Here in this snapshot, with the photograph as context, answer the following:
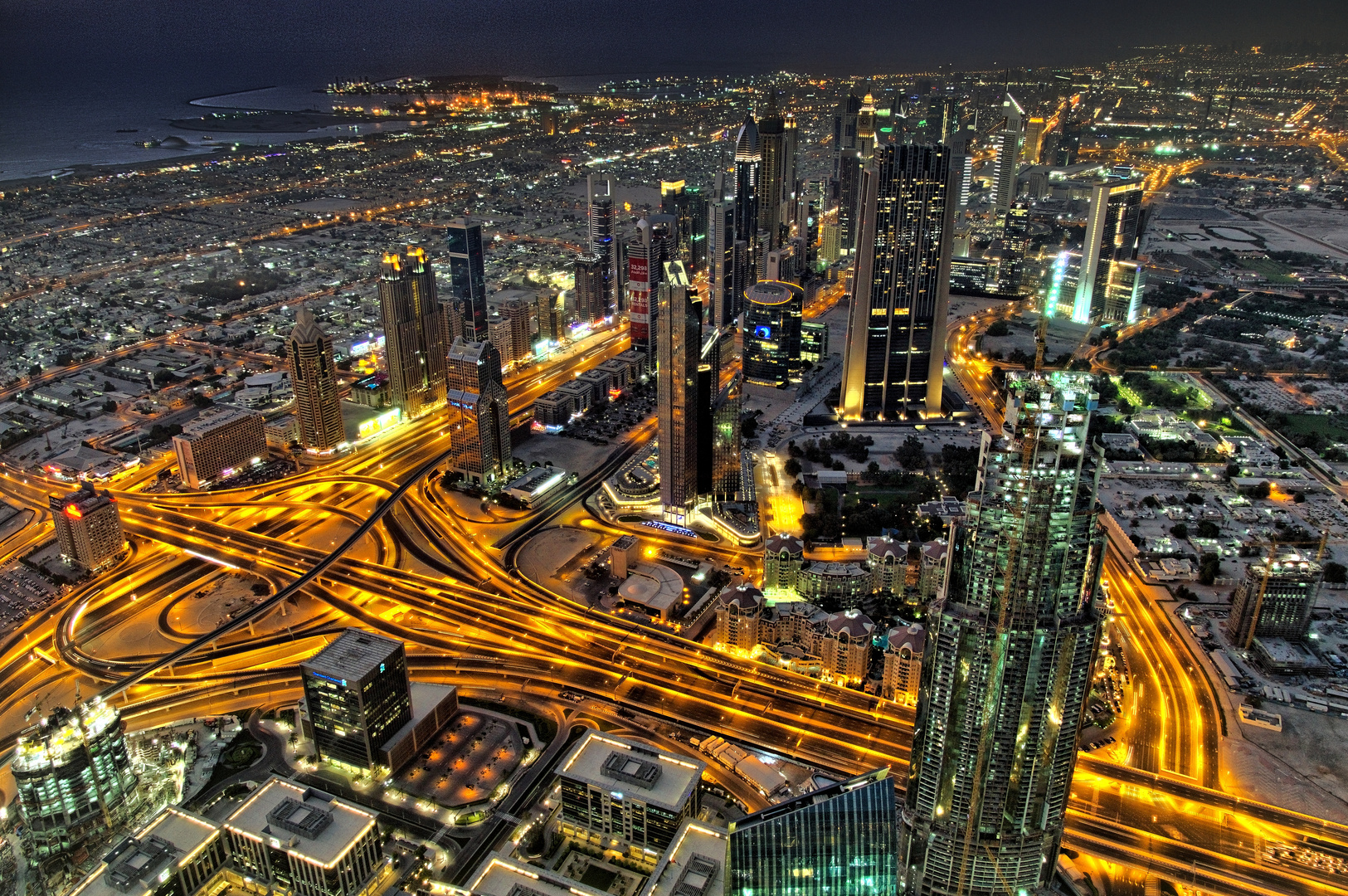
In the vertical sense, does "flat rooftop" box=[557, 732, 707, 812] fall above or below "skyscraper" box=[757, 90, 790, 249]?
below

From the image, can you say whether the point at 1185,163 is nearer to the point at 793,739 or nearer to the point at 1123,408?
the point at 1123,408

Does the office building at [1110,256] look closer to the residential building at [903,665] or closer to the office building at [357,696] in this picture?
the residential building at [903,665]

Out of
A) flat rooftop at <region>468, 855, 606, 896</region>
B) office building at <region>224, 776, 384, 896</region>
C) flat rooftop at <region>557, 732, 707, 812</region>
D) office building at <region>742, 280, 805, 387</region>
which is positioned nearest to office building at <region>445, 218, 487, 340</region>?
office building at <region>742, 280, 805, 387</region>

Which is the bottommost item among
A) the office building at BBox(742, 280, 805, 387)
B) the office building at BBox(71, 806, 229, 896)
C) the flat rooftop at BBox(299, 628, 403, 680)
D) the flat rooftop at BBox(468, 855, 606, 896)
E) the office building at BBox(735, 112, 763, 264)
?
the office building at BBox(71, 806, 229, 896)

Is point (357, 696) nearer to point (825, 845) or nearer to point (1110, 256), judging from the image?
point (825, 845)

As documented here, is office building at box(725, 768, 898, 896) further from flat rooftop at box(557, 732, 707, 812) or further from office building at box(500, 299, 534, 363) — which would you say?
office building at box(500, 299, 534, 363)

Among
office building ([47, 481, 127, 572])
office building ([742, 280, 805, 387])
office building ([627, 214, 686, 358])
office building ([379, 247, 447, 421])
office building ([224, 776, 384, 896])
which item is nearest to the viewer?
office building ([224, 776, 384, 896])

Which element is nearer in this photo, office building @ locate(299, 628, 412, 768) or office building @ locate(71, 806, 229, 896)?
office building @ locate(71, 806, 229, 896)

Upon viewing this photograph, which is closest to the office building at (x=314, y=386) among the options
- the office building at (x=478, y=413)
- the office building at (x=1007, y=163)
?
the office building at (x=478, y=413)
